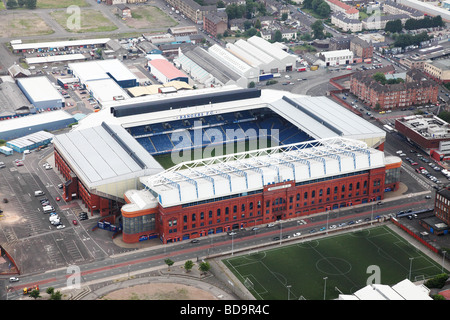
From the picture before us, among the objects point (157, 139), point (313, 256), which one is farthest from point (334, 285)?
point (157, 139)

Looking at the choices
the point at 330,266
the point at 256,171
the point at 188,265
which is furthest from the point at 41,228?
the point at 330,266

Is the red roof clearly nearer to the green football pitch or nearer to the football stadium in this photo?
the green football pitch

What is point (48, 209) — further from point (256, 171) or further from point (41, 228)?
point (256, 171)

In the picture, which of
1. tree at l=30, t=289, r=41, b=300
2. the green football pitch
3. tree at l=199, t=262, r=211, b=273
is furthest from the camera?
tree at l=199, t=262, r=211, b=273

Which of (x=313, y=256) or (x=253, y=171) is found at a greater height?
(x=253, y=171)

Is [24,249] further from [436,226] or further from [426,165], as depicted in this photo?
[426,165]

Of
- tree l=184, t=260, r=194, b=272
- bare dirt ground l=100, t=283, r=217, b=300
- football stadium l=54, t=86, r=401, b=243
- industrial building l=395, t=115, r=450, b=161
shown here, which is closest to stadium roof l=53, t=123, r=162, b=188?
football stadium l=54, t=86, r=401, b=243
